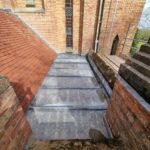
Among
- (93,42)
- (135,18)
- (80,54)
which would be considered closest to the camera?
(135,18)

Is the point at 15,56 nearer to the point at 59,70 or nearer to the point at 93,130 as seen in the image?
the point at 59,70

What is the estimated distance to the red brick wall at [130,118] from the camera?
125 centimetres

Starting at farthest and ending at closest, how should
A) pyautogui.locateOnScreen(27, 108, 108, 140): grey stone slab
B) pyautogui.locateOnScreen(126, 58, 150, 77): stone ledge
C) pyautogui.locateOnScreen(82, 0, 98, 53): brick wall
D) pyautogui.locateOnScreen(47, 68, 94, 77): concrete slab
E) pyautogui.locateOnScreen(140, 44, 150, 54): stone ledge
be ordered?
pyautogui.locateOnScreen(82, 0, 98, 53): brick wall < pyautogui.locateOnScreen(47, 68, 94, 77): concrete slab < pyautogui.locateOnScreen(27, 108, 108, 140): grey stone slab < pyautogui.locateOnScreen(140, 44, 150, 54): stone ledge < pyautogui.locateOnScreen(126, 58, 150, 77): stone ledge

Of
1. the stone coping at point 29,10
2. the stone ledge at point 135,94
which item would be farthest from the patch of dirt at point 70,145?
the stone coping at point 29,10

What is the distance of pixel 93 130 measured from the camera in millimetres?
2303

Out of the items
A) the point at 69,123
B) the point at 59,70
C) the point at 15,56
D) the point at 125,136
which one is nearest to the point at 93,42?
the point at 59,70

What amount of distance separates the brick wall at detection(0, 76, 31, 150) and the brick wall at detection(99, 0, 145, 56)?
21.7ft

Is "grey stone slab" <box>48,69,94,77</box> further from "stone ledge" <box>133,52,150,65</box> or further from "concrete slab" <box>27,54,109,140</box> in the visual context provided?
"stone ledge" <box>133,52,150,65</box>

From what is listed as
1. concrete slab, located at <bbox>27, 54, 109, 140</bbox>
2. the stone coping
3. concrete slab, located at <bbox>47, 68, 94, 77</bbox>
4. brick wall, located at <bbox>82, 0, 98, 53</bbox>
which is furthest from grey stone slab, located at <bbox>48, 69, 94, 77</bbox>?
the stone coping

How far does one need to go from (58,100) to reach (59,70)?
2117mm

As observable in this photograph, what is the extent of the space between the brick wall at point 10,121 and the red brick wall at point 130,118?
5.18ft

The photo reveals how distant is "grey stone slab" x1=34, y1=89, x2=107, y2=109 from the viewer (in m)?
2.97

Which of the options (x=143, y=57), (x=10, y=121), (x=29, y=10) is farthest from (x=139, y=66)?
(x=29, y=10)

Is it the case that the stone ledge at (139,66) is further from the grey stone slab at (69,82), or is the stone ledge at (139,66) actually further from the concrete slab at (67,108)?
the grey stone slab at (69,82)
